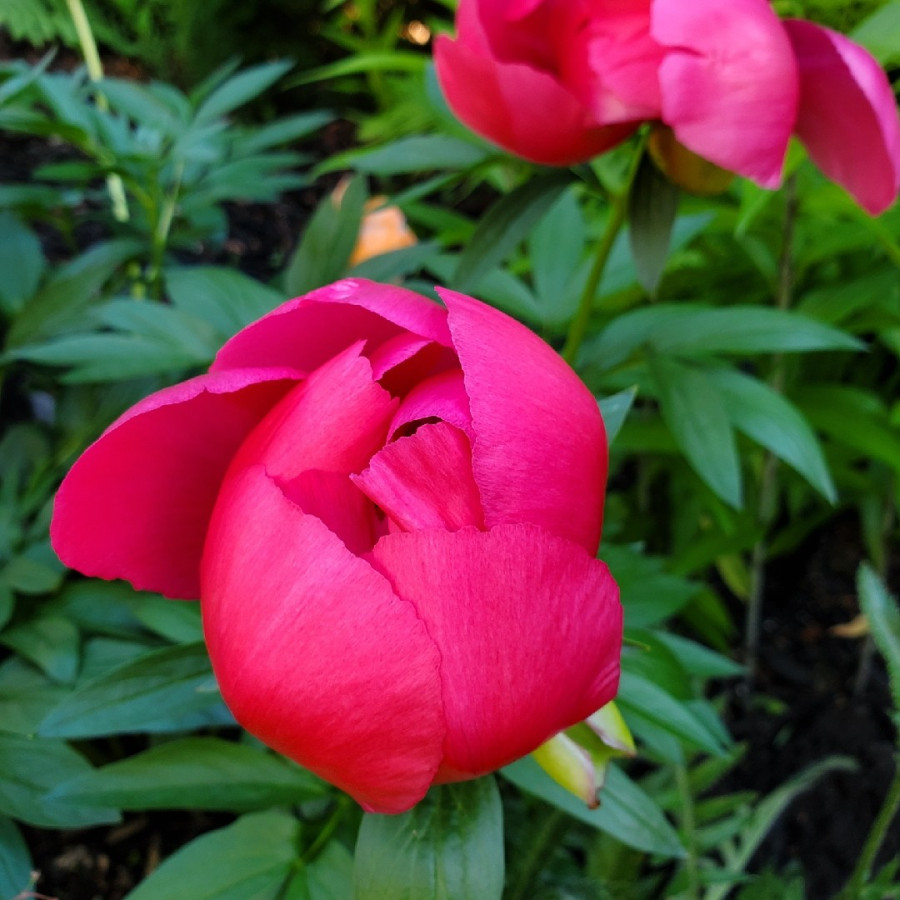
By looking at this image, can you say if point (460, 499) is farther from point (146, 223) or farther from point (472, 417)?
point (146, 223)

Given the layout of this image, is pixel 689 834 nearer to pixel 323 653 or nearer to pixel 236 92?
pixel 323 653

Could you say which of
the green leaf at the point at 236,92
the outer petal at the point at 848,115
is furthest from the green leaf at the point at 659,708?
the green leaf at the point at 236,92

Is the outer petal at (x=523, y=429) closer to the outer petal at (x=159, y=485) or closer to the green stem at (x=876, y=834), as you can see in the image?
the outer petal at (x=159, y=485)

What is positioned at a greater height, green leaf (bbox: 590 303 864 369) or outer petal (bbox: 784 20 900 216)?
outer petal (bbox: 784 20 900 216)

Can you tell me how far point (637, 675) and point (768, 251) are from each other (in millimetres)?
495

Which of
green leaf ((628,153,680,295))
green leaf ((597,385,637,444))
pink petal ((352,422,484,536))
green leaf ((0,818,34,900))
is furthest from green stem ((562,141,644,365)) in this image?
green leaf ((0,818,34,900))

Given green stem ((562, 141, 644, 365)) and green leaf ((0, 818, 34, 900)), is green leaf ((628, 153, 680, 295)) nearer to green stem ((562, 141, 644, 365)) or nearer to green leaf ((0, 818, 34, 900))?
green stem ((562, 141, 644, 365))

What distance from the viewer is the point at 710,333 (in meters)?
0.55

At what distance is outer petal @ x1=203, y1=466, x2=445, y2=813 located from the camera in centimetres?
25

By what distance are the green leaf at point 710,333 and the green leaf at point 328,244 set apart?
165mm

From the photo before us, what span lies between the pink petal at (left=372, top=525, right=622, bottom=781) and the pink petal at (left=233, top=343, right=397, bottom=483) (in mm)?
38

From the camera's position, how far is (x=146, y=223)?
0.70 meters

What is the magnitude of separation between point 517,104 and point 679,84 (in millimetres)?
71

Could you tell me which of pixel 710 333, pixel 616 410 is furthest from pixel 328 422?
pixel 710 333
